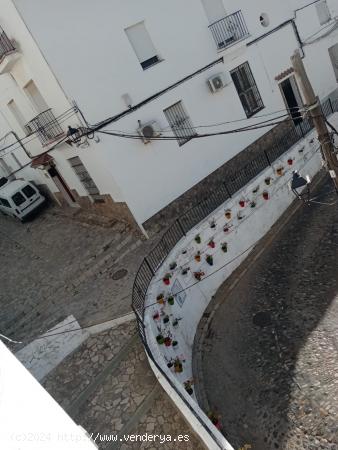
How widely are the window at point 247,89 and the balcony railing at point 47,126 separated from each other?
23.3 feet

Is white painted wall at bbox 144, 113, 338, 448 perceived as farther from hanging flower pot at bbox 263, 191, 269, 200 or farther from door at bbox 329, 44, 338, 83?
door at bbox 329, 44, 338, 83

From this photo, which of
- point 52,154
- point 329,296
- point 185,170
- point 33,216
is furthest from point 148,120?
point 33,216

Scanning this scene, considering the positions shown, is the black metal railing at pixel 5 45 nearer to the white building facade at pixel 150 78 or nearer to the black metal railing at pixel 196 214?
the white building facade at pixel 150 78

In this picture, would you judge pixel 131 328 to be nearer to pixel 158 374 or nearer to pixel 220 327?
pixel 158 374

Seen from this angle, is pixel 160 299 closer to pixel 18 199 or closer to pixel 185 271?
pixel 185 271

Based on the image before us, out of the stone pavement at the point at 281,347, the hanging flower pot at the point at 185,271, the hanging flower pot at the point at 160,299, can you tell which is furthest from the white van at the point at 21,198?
the hanging flower pot at the point at 160,299

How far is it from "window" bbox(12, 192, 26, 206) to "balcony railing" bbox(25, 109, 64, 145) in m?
5.86

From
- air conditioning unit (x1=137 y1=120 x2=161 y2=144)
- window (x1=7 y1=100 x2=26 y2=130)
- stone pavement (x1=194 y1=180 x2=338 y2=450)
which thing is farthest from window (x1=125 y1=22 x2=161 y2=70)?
stone pavement (x1=194 y1=180 x2=338 y2=450)

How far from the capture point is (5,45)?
41.1ft

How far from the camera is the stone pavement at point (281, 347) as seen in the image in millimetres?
8141

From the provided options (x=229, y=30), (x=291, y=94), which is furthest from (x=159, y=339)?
(x=291, y=94)

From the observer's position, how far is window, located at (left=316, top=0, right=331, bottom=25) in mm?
18469

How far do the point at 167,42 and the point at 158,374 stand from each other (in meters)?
10.6

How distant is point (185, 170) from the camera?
14.2 m
